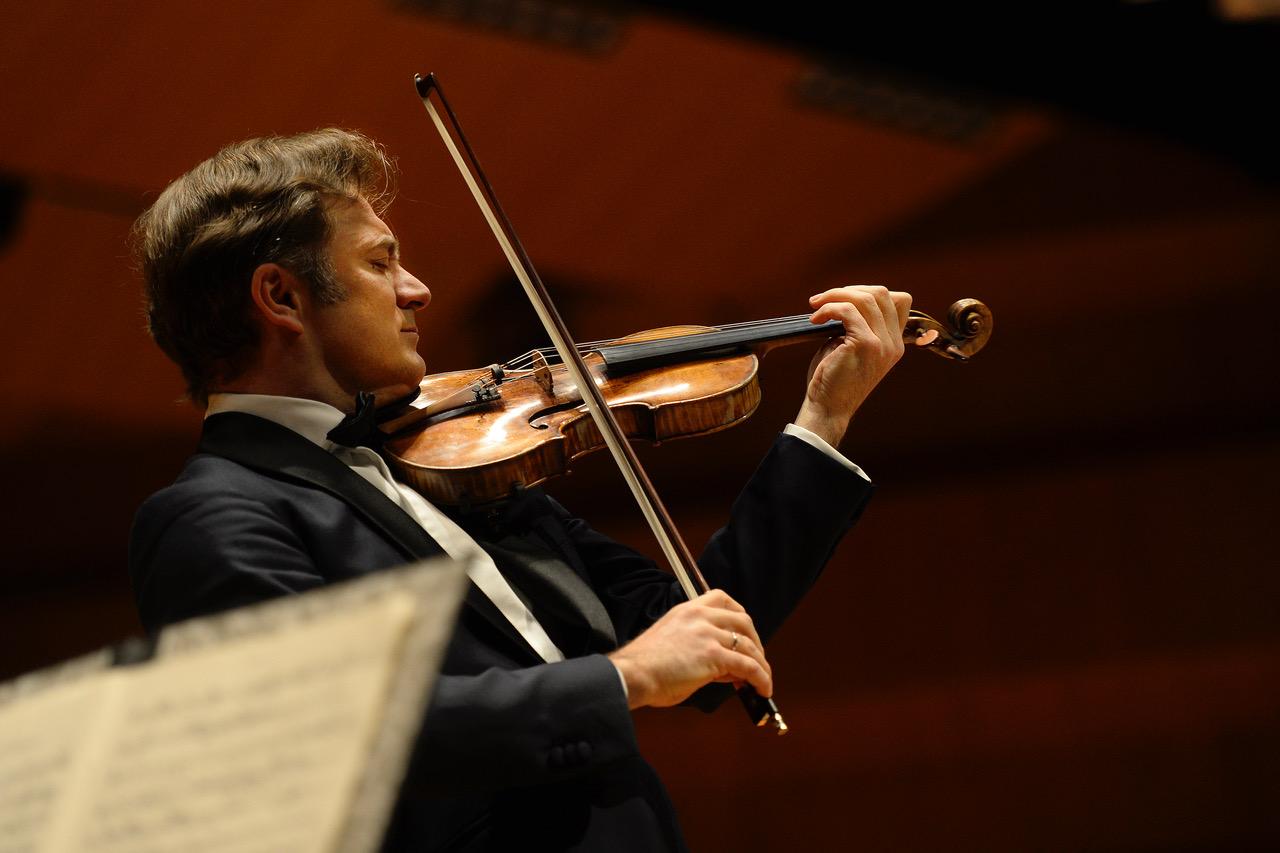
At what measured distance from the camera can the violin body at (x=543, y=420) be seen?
1.29 meters

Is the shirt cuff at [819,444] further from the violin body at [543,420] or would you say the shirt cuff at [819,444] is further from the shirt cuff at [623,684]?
the shirt cuff at [623,684]

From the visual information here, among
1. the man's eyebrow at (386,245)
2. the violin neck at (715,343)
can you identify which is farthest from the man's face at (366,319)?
the violin neck at (715,343)

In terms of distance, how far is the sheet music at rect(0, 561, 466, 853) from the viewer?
0.50m

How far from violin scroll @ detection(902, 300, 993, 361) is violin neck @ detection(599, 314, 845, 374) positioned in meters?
0.12

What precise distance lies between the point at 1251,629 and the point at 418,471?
7.83 feet

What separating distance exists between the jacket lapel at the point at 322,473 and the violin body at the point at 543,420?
2.4 inches

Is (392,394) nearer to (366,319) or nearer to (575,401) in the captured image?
(366,319)

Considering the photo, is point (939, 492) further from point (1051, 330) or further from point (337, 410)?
point (337, 410)

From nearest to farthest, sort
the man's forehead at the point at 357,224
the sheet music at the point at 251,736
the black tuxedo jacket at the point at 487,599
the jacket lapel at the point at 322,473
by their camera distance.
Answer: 1. the sheet music at the point at 251,736
2. the black tuxedo jacket at the point at 487,599
3. the jacket lapel at the point at 322,473
4. the man's forehead at the point at 357,224

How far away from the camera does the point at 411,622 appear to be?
51 centimetres

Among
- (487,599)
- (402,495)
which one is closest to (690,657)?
(487,599)

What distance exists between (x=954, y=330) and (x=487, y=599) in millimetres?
673

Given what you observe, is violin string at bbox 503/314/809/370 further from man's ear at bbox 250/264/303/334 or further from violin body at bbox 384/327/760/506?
man's ear at bbox 250/264/303/334

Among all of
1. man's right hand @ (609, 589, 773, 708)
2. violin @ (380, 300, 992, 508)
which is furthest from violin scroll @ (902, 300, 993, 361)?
man's right hand @ (609, 589, 773, 708)
